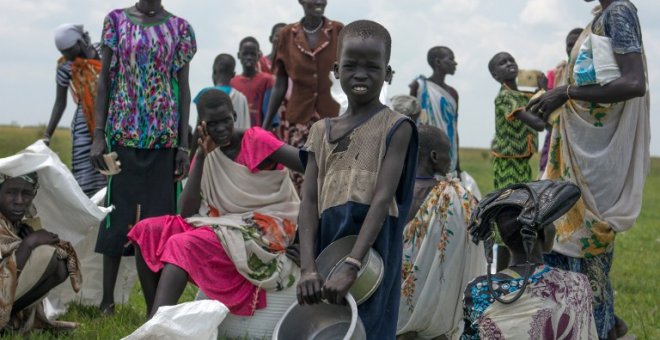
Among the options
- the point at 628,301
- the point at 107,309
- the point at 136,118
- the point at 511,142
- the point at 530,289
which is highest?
the point at 136,118

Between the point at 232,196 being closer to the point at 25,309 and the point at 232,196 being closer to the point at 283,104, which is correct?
the point at 25,309

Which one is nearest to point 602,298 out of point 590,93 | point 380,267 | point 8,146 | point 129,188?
point 590,93

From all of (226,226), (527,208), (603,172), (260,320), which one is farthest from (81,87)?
(527,208)

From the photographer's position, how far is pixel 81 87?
27.3 feet

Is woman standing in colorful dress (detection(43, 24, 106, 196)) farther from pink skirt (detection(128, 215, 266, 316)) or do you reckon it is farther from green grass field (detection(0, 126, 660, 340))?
pink skirt (detection(128, 215, 266, 316))

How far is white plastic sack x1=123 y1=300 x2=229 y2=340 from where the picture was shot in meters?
4.55

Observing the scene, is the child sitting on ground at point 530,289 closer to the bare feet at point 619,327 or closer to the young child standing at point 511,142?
the bare feet at point 619,327

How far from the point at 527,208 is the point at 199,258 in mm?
2159

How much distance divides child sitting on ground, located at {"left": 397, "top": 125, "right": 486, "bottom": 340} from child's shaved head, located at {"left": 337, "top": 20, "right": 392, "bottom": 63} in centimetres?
162

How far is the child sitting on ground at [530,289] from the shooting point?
12.8 feet

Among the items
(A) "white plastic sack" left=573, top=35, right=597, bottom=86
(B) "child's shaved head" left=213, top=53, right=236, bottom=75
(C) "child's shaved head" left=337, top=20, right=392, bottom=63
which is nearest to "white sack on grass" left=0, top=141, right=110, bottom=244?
(C) "child's shaved head" left=337, top=20, right=392, bottom=63

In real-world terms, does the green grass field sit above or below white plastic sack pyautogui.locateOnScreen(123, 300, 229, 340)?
below

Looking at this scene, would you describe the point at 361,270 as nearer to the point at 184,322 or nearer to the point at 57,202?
the point at 184,322

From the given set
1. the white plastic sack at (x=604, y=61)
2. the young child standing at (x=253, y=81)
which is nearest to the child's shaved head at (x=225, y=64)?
the young child standing at (x=253, y=81)
